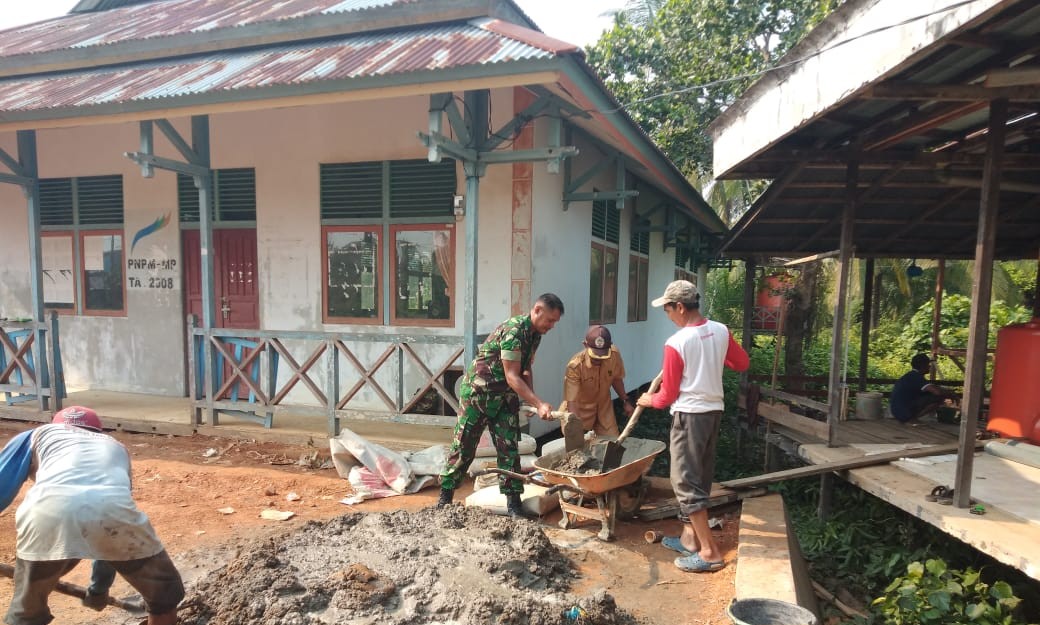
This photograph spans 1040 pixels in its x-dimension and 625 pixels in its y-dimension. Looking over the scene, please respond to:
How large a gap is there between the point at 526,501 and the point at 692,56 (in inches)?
481

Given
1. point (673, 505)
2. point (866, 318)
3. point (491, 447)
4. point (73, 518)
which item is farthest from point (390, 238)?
point (866, 318)

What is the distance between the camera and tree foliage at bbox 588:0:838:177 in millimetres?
12953

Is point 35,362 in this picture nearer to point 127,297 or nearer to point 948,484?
point 127,297

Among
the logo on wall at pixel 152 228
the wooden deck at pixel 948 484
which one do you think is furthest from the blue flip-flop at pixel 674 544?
the logo on wall at pixel 152 228

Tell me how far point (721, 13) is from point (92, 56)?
1186 centimetres

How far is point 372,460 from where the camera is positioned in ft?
16.9

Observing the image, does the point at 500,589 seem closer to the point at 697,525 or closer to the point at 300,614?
the point at 300,614

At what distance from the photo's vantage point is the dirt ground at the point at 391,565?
279 cm

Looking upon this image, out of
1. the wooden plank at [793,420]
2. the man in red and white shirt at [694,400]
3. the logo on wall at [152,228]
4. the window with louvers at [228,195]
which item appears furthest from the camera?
the logo on wall at [152,228]

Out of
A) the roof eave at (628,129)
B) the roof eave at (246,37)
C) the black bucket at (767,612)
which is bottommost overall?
the black bucket at (767,612)

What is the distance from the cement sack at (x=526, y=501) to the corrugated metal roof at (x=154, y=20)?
4.56 meters

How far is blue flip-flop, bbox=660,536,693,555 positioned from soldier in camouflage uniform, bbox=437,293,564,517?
103cm

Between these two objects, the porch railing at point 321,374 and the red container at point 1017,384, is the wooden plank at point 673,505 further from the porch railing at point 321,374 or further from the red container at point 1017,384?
the red container at point 1017,384

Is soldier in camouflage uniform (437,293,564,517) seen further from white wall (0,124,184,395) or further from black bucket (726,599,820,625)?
white wall (0,124,184,395)
